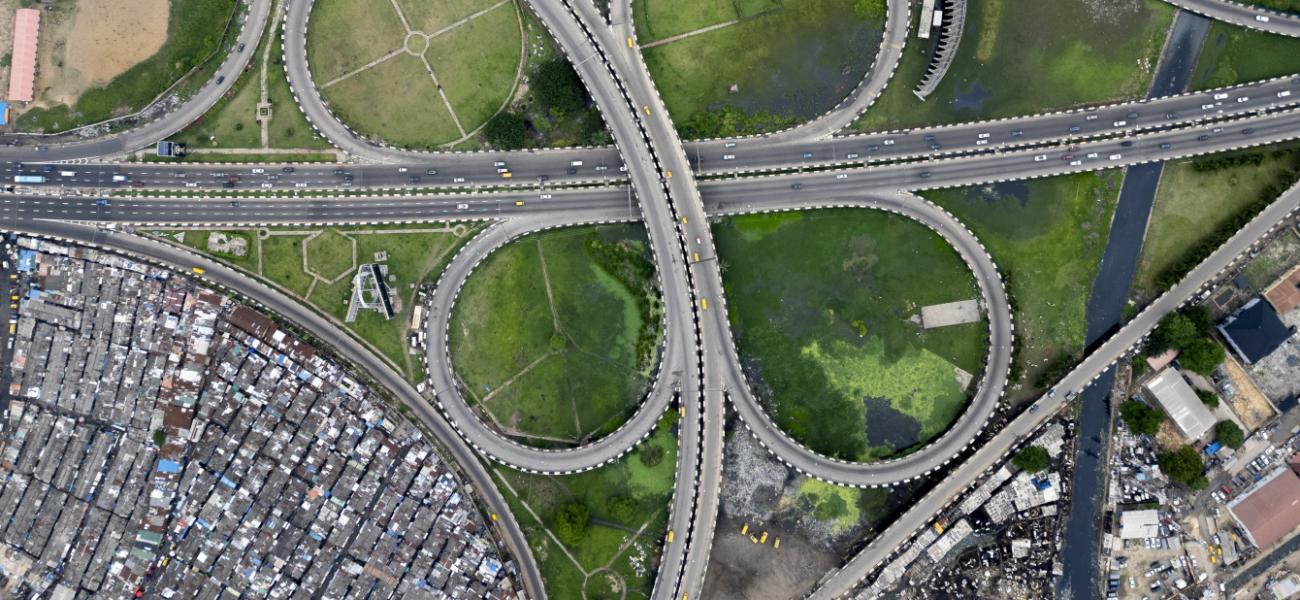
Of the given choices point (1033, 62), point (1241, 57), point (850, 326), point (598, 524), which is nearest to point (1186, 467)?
point (850, 326)

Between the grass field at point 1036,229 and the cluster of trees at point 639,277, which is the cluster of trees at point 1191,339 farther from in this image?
the cluster of trees at point 639,277

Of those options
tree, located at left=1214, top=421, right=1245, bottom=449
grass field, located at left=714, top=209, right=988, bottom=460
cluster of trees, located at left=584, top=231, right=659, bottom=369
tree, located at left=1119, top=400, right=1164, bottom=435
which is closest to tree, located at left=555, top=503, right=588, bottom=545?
cluster of trees, located at left=584, top=231, right=659, bottom=369

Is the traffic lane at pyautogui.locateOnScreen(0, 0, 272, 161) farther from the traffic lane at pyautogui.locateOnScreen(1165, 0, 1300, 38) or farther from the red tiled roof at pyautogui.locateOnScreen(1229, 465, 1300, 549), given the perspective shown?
the red tiled roof at pyautogui.locateOnScreen(1229, 465, 1300, 549)

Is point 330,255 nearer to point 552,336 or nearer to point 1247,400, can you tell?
point 552,336

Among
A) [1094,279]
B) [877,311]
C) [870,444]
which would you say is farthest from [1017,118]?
[870,444]

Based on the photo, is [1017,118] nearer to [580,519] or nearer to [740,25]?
[740,25]

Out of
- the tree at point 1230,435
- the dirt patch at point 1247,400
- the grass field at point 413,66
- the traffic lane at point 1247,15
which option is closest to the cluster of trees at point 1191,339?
the dirt patch at point 1247,400
